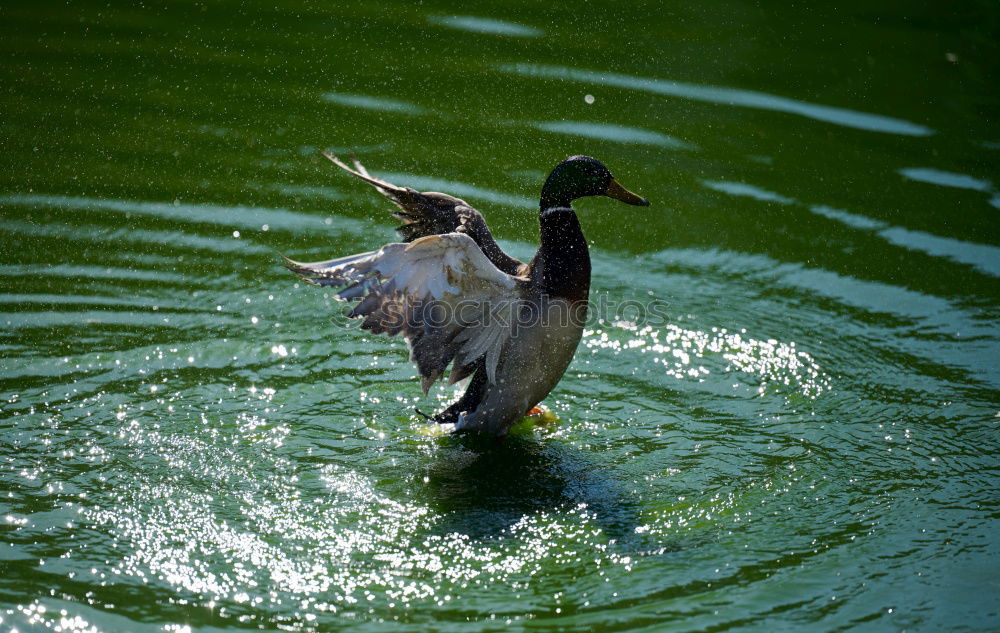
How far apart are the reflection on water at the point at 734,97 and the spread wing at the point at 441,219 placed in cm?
370

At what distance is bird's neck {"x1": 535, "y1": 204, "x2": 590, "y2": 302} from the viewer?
197 inches

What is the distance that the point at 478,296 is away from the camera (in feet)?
15.6

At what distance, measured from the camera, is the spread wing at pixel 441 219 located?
5.30m

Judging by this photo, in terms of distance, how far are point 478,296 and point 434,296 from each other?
0.21 metres

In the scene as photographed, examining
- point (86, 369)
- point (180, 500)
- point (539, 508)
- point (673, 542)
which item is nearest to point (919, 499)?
point (673, 542)

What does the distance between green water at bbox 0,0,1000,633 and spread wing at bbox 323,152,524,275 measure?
2.26 ft

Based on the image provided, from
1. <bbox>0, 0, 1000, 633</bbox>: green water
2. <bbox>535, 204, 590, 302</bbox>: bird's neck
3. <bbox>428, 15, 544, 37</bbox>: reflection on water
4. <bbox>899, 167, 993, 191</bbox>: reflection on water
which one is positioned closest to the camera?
<bbox>0, 0, 1000, 633</bbox>: green water

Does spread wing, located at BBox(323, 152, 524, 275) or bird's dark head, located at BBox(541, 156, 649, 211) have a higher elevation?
bird's dark head, located at BBox(541, 156, 649, 211)

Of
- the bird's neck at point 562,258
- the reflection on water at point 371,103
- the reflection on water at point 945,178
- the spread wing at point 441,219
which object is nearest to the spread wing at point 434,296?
the bird's neck at point 562,258

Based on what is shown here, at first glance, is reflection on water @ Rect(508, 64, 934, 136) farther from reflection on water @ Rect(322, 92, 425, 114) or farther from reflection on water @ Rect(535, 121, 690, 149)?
reflection on water @ Rect(322, 92, 425, 114)

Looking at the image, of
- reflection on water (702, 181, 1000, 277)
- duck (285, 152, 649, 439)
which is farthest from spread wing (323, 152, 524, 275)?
reflection on water (702, 181, 1000, 277)

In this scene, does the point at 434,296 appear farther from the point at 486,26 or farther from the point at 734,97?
the point at 486,26

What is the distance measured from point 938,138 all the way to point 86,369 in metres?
6.27

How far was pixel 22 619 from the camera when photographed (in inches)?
147
